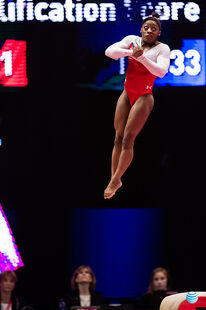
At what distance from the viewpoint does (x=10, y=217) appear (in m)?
9.63

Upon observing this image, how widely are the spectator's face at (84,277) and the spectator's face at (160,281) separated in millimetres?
740

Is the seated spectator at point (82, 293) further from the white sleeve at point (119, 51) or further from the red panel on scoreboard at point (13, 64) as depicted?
the white sleeve at point (119, 51)

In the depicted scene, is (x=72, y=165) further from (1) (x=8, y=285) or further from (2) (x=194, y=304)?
(2) (x=194, y=304)

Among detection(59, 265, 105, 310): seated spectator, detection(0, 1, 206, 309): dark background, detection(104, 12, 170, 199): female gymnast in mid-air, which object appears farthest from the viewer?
detection(0, 1, 206, 309): dark background

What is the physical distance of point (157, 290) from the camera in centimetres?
811

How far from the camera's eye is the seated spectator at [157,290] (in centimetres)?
787

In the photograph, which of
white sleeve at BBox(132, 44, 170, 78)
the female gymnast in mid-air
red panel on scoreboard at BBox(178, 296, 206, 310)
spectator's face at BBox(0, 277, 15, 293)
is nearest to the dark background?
spectator's face at BBox(0, 277, 15, 293)

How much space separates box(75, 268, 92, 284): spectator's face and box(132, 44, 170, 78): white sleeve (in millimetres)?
3780

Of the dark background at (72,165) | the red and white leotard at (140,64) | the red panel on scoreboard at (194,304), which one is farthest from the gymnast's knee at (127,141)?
the dark background at (72,165)

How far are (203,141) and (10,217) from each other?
2706 mm

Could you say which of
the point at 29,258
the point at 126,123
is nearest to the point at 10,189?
the point at 29,258

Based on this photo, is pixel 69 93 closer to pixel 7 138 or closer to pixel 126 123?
pixel 7 138

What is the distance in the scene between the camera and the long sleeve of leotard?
4824mm

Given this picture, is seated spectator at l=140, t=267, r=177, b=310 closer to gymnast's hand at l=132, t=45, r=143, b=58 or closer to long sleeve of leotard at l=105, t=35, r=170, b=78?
long sleeve of leotard at l=105, t=35, r=170, b=78
